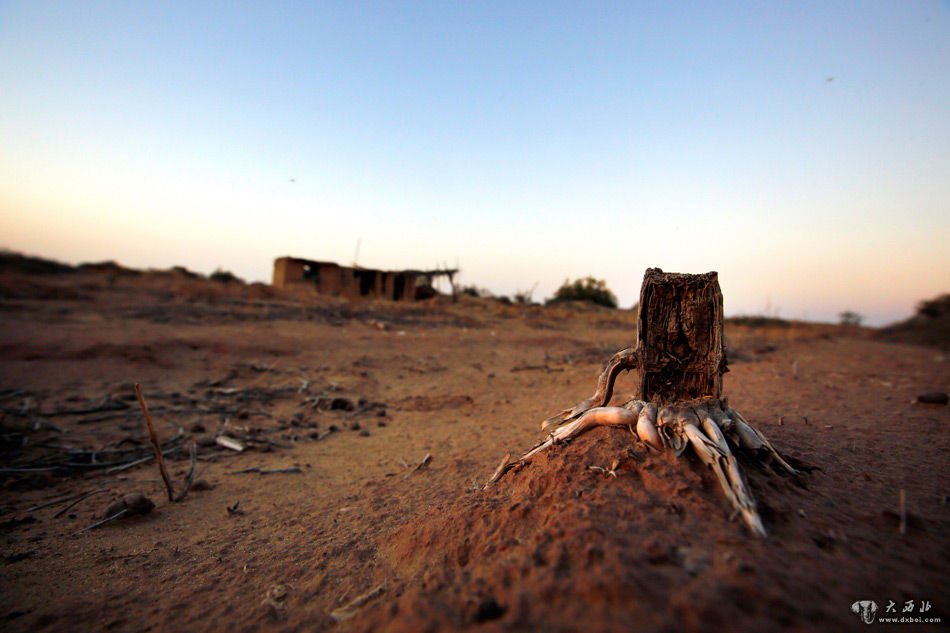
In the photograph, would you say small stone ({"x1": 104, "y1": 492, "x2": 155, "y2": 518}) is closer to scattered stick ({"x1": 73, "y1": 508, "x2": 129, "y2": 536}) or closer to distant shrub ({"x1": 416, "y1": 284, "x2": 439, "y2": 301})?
scattered stick ({"x1": 73, "y1": 508, "x2": 129, "y2": 536})

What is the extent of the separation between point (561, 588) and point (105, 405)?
265 inches

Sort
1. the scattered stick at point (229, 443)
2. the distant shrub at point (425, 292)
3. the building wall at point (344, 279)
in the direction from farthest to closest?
the distant shrub at point (425, 292), the building wall at point (344, 279), the scattered stick at point (229, 443)

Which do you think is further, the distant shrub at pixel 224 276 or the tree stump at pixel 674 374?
the distant shrub at pixel 224 276

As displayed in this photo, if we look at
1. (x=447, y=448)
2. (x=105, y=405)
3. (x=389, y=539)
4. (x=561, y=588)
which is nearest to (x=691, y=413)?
(x=561, y=588)

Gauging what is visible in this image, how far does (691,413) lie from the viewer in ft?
7.59

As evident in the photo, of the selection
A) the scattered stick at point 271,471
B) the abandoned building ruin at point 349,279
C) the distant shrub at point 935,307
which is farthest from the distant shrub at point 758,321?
the scattered stick at point 271,471

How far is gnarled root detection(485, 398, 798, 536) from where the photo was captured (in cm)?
188

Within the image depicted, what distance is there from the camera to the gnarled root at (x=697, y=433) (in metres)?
1.88

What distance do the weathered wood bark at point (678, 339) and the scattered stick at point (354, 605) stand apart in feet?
5.74

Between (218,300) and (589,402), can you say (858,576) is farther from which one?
(218,300)

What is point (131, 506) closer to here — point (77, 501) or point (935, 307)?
point (77, 501)

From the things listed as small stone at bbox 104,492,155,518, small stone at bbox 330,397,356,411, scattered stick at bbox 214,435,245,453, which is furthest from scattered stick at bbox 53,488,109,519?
small stone at bbox 330,397,356,411

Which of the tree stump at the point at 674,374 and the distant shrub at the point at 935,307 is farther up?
the distant shrub at the point at 935,307

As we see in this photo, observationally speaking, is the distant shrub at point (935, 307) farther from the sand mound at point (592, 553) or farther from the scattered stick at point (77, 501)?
the scattered stick at point (77, 501)
